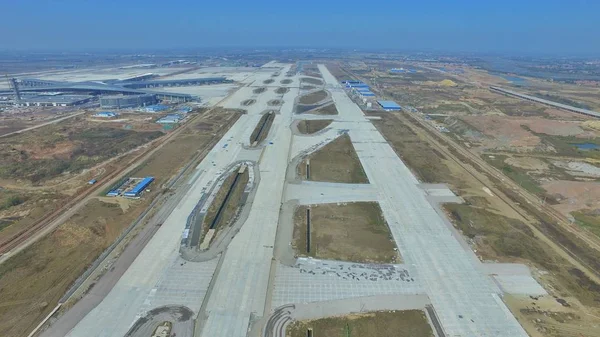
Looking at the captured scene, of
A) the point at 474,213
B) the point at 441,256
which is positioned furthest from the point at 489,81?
the point at 441,256

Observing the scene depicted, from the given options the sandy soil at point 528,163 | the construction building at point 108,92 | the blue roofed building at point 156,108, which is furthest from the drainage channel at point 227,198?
the construction building at point 108,92

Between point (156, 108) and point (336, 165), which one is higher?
point (156, 108)

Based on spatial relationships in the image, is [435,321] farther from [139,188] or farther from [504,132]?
[504,132]

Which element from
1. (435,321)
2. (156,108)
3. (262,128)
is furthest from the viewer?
(156,108)

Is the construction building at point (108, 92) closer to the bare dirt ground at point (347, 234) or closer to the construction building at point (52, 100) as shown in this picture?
the construction building at point (52, 100)

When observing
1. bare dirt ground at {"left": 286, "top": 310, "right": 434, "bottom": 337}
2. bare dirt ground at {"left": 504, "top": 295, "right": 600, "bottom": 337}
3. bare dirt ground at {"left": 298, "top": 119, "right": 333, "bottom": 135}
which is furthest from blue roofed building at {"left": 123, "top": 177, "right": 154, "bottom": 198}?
bare dirt ground at {"left": 504, "top": 295, "right": 600, "bottom": 337}

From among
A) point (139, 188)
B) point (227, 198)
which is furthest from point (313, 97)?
point (139, 188)

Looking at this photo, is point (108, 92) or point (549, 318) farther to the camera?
point (108, 92)
